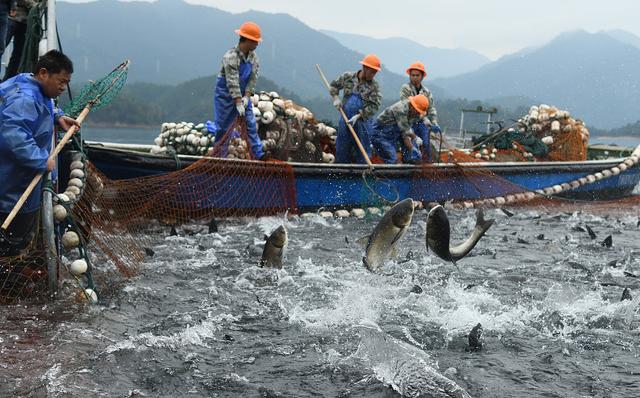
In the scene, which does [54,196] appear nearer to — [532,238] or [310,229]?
[310,229]

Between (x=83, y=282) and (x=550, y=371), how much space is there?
4714 mm

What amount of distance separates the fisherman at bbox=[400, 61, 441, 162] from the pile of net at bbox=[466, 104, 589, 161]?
3.02 m

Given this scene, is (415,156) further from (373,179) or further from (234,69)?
(234,69)

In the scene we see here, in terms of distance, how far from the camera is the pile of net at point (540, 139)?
56.5 ft

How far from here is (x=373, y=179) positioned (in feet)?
43.1

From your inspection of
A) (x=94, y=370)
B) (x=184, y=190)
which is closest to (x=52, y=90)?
(x=94, y=370)

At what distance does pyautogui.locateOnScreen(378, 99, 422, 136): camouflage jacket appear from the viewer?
43.2 ft

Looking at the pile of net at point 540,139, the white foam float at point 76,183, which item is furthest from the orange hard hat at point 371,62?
the white foam float at point 76,183

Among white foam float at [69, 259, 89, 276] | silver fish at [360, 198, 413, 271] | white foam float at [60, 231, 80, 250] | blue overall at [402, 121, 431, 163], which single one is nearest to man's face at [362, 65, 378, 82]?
blue overall at [402, 121, 431, 163]

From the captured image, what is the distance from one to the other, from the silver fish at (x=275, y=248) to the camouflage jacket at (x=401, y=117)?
229 inches

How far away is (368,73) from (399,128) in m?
1.29

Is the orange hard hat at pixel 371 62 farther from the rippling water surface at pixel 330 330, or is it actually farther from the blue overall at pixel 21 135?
the blue overall at pixel 21 135

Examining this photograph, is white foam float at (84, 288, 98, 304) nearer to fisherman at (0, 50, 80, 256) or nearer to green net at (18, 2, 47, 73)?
fisherman at (0, 50, 80, 256)

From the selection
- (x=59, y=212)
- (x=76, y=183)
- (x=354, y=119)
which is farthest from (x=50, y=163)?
(x=354, y=119)
